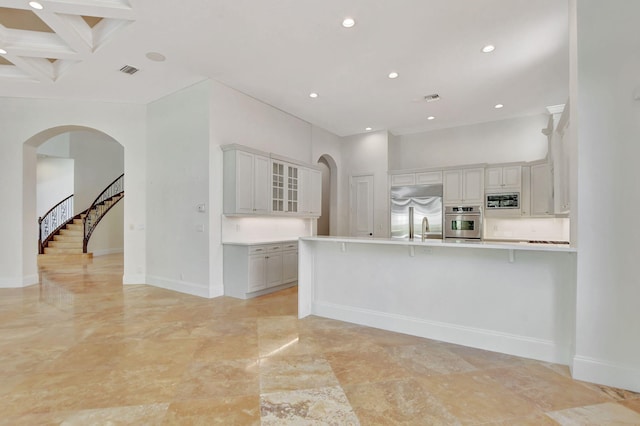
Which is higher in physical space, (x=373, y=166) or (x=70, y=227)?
(x=373, y=166)

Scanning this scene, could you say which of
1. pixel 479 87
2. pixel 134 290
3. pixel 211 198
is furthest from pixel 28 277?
pixel 479 87

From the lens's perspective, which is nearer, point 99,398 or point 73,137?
point 99,398

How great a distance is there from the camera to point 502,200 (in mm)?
6289

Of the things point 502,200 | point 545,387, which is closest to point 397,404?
point 545,387

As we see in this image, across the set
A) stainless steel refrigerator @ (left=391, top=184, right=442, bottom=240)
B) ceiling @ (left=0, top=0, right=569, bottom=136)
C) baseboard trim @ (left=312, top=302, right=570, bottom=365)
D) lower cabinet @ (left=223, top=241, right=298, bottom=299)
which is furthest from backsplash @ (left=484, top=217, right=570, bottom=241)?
lower cabinet @ (left=223, top=241, right=298, bottom=299)

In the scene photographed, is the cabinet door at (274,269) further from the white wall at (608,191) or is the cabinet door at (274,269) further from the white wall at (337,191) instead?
the white wall at (608,191)

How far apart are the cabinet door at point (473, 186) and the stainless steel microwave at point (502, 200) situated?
0.57ft

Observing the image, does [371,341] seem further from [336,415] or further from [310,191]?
[310,191]

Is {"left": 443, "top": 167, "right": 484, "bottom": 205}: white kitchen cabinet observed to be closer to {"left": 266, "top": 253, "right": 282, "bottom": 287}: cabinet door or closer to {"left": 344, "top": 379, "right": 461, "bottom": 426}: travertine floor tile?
{"left": 266, "top": 253, "right": 282, "bottom": 287}: cabinet door

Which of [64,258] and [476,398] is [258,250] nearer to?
[476,398]

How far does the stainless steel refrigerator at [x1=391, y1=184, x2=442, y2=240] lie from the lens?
6.80m

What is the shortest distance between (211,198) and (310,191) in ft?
7.45

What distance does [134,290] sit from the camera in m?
5.30

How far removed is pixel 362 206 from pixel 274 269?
335 cm
